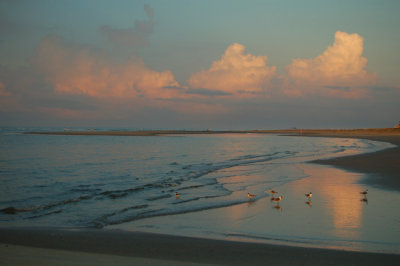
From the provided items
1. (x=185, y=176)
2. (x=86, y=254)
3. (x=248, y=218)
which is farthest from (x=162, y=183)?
(x=86, y=254)

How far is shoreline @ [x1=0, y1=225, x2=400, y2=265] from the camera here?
6.78m

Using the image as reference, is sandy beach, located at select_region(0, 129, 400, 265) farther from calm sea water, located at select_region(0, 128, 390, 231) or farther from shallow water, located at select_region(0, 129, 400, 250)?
calm sea water, located at select_region(0, 128, 390, 231)

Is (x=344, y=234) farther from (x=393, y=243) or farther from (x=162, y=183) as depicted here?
(x=162, y=183)

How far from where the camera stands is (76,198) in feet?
45.4

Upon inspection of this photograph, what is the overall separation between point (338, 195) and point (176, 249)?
28.2ft

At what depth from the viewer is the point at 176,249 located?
749cm

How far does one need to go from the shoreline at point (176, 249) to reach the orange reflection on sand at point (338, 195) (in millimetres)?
1749

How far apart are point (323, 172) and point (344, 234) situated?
43.4ft

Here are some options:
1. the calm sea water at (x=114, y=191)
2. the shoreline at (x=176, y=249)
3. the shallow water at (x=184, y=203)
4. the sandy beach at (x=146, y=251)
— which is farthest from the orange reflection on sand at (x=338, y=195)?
the sandy beach at (x=146, y=251)

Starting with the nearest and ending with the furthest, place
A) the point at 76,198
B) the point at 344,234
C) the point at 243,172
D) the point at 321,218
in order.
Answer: the point at 344,234 → the point at 321,218 → the point at 76,198 → the point at 243,172

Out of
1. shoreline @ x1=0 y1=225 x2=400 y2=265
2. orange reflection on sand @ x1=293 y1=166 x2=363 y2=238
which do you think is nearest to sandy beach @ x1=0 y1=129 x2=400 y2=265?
shoreline @ x1=0 y1=225 x2=400 y2=265

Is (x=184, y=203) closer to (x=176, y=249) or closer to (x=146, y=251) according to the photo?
(x=176, y=249)

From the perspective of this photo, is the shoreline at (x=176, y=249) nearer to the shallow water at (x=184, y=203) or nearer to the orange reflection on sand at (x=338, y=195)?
the shallow water at (x=184, y=203)

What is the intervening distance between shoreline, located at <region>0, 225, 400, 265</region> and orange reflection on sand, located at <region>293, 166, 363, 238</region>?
175 cm
